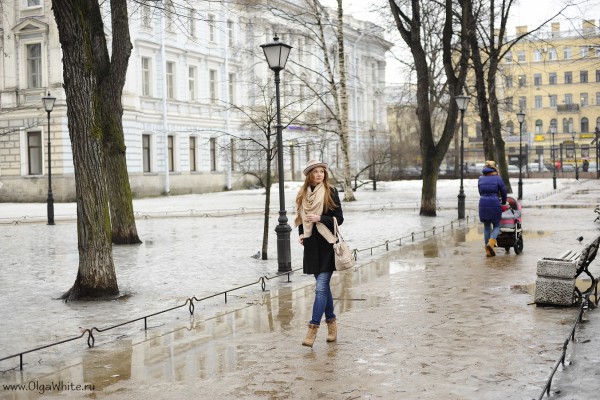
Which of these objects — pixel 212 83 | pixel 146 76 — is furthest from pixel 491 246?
pixel 212 83

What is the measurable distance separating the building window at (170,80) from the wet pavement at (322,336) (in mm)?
32240

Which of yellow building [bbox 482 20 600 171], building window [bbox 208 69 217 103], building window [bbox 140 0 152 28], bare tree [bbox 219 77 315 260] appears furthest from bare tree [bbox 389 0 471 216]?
yellow building [bbox 482 20 600 171]

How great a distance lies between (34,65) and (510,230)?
107ft

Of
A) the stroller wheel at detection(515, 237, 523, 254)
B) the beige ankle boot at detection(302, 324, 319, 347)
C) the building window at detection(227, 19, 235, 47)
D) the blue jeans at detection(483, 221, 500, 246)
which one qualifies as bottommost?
the beige ankle boot at detection(302, 324, 319, 347)

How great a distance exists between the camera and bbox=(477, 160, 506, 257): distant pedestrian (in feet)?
46.6

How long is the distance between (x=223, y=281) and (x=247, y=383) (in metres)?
6.04

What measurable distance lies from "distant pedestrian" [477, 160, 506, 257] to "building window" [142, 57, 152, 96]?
3276 centimetres

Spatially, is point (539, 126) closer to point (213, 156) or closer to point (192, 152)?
point (213, 156)

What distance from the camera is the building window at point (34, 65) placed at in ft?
133

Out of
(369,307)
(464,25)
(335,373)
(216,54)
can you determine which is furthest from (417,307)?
(216,54)

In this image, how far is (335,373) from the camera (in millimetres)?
6777

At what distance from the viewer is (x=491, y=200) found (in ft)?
46.5

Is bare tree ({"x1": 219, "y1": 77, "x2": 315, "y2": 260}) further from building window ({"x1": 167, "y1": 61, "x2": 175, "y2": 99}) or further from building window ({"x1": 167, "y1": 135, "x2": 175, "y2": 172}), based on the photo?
building window ({"x1": 167, "y1": 61, "x2": 175, "y2": 99})

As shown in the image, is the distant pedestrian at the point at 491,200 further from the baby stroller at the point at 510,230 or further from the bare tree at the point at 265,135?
the bare tree at the point at 265,135
